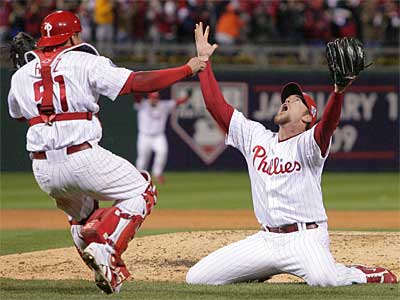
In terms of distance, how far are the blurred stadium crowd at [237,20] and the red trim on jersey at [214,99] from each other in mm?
12995

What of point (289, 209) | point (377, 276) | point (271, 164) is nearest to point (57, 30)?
point (271, 164)

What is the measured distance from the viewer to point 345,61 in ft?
20.5

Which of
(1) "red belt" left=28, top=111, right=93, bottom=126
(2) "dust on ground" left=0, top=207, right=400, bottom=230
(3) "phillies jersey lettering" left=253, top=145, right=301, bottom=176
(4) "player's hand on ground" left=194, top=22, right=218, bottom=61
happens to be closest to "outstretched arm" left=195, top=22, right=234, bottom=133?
(4) "player's hand on ground" left=194, top=22, right=218, bottom=61

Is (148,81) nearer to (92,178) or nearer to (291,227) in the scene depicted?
(92,178)

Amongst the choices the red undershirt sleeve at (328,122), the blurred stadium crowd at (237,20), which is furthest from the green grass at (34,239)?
the blurred stadium crowd at (237,20)

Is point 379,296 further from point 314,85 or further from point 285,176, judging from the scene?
point 314,85

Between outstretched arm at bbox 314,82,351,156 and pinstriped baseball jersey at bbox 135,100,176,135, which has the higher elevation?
outstretched arm at bbox 314,82,351,156

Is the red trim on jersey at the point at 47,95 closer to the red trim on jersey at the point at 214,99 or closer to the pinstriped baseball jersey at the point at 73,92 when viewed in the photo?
the pinstriped baseball jersey at the point at 73,92

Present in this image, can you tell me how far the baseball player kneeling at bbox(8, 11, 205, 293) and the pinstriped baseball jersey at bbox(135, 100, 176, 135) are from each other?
1192cm

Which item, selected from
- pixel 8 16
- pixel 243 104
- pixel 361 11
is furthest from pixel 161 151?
pixel 361 11

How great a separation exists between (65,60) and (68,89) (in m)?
0.22

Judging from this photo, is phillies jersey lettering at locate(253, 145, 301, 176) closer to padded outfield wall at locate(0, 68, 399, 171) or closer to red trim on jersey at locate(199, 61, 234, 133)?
red trim on jersey at locate(199, 61, 234, 133)

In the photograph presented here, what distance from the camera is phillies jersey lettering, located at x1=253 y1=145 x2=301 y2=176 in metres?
6.82

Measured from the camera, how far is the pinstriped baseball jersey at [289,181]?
22.1ft
